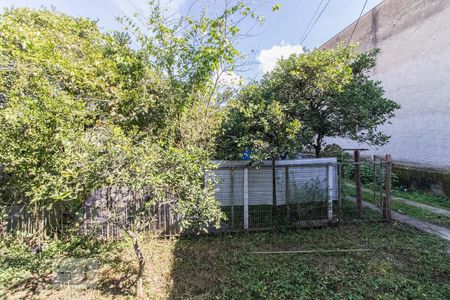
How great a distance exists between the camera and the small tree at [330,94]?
15.2 ft

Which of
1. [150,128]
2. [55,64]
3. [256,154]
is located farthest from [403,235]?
[55,64]

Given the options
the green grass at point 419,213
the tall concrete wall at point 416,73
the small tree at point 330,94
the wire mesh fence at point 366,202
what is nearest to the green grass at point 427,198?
the green grass at point 419,213

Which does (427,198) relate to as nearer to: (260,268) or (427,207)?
(427,207)

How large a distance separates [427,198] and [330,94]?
512 centimetres

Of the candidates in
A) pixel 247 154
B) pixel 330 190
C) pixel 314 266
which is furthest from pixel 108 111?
pixel 330 190

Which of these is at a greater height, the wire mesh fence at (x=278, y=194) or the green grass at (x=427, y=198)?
the wire mesh fence at (x=278, y=194)

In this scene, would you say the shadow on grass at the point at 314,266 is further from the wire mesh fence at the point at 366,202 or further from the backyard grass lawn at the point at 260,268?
the wire mesh fence at the point at 366,202

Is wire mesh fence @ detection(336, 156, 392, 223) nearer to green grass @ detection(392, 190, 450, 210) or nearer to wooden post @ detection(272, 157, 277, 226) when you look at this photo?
wooden post @ detection(272, 157, 277, 226)

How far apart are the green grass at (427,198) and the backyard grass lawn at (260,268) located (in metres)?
2.97

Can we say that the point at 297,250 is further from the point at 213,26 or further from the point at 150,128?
the point at 213,26

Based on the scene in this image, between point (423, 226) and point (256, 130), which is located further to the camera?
point (423, 226)

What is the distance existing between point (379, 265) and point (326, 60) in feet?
12.3

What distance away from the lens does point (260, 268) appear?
3510mm

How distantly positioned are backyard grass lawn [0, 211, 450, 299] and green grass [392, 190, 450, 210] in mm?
2972
